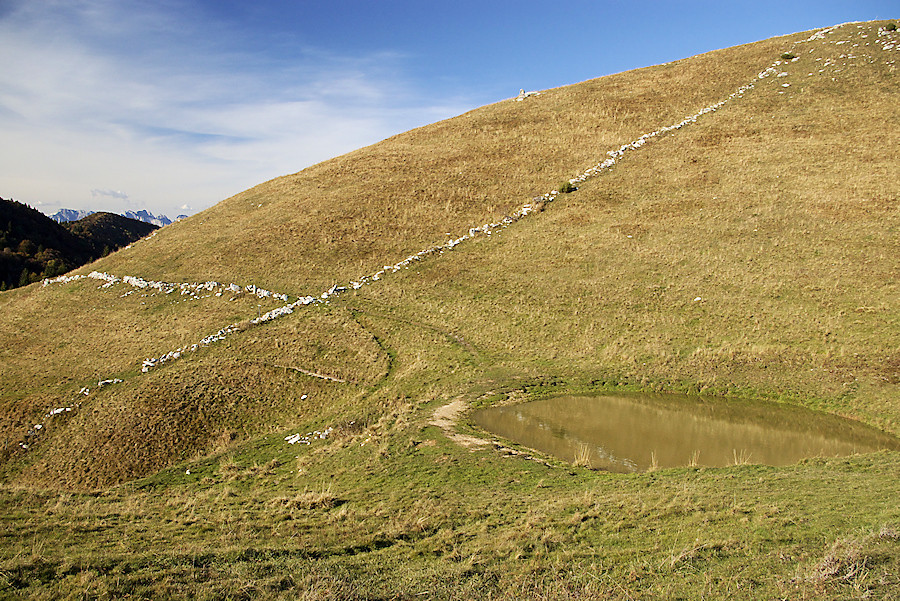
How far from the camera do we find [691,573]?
9281mm

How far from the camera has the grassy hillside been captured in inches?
410

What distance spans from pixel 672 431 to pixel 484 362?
35.5 feet

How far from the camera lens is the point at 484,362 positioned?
2748 centimetres

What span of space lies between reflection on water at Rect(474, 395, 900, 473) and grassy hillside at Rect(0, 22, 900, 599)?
123 cm

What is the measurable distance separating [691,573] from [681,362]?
57.2ft

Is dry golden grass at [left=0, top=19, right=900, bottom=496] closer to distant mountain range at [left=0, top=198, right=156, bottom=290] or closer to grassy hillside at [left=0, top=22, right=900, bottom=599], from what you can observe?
grassy hillside at [left=0, top=22, right=900, bottom=599]

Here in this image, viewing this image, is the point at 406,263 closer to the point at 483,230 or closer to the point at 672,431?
the point at 483,230

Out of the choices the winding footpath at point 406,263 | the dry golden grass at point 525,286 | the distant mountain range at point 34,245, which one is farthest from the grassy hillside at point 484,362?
the distant mountain range at point 34,245

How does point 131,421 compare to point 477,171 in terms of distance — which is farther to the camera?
point 477,171

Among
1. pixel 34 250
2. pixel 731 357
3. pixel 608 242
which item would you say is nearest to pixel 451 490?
pixel 731 357

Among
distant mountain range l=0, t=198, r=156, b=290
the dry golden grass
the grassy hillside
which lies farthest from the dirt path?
distant mountain range l=0, t=198, r=156, b=290

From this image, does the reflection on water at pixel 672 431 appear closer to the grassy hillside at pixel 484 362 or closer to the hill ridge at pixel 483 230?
the grassy hillside at pixel 484 362

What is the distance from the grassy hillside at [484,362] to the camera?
1041cm

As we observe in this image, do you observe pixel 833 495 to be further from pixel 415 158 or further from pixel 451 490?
pixel 415 158
